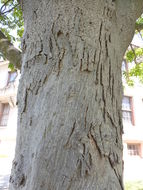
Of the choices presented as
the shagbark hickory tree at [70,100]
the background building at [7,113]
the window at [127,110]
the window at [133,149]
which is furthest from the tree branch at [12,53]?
the window at [133,149]

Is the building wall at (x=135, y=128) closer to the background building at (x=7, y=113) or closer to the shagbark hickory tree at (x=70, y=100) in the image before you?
the background building at (x=7, y=113)

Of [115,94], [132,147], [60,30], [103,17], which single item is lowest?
[132,147]

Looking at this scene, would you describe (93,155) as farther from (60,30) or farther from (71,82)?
(60,30)

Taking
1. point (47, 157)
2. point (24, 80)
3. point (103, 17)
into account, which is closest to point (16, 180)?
point (47, 157)

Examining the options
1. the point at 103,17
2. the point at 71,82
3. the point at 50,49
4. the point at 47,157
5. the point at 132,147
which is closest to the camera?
the point at 47,157

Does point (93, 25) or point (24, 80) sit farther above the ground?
point (93, 25)

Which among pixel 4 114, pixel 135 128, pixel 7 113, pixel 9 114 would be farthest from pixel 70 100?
pixel 4 114

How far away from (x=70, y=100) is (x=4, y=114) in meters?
13.3

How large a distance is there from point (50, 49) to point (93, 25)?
37 cm

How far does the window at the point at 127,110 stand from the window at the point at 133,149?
1.65 metres

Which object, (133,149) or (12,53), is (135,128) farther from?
(12,53)

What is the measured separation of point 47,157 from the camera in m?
0.83

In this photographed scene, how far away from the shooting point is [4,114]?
42.3 ft

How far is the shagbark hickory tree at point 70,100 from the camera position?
0.82m
